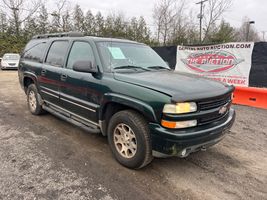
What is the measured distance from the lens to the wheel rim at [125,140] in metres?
2.94

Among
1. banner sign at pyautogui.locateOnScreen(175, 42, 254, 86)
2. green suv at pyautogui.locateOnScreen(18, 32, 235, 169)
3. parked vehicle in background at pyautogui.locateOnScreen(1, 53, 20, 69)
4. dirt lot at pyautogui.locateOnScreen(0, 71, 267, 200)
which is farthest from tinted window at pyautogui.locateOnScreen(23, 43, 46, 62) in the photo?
parked vehicle in background at pyautogui.locateOnScreen(1, 53, 20, 69)

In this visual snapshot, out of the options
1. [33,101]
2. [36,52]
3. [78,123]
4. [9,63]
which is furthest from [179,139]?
[9,63]

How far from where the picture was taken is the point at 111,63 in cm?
334

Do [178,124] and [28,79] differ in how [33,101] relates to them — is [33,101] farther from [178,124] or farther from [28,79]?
[178,124]

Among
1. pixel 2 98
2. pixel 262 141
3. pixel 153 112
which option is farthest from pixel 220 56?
pixel 2 98

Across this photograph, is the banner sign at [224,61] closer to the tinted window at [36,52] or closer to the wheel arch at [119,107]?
the wheel arch at [119,107]

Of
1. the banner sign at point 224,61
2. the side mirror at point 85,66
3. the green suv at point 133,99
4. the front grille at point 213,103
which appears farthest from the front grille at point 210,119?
the banner sign at point 224,61

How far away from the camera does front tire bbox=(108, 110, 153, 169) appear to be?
2.72 m

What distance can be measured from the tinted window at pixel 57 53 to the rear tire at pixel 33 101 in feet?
3.27

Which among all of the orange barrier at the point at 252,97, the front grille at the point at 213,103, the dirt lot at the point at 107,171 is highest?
the front grille at the point at 213,103

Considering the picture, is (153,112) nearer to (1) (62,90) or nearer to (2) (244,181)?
(2) (244,181)

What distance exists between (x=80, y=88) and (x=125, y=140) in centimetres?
120

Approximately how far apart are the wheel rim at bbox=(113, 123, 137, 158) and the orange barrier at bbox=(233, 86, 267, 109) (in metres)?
4.86

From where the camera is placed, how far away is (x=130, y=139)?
9.71ft
